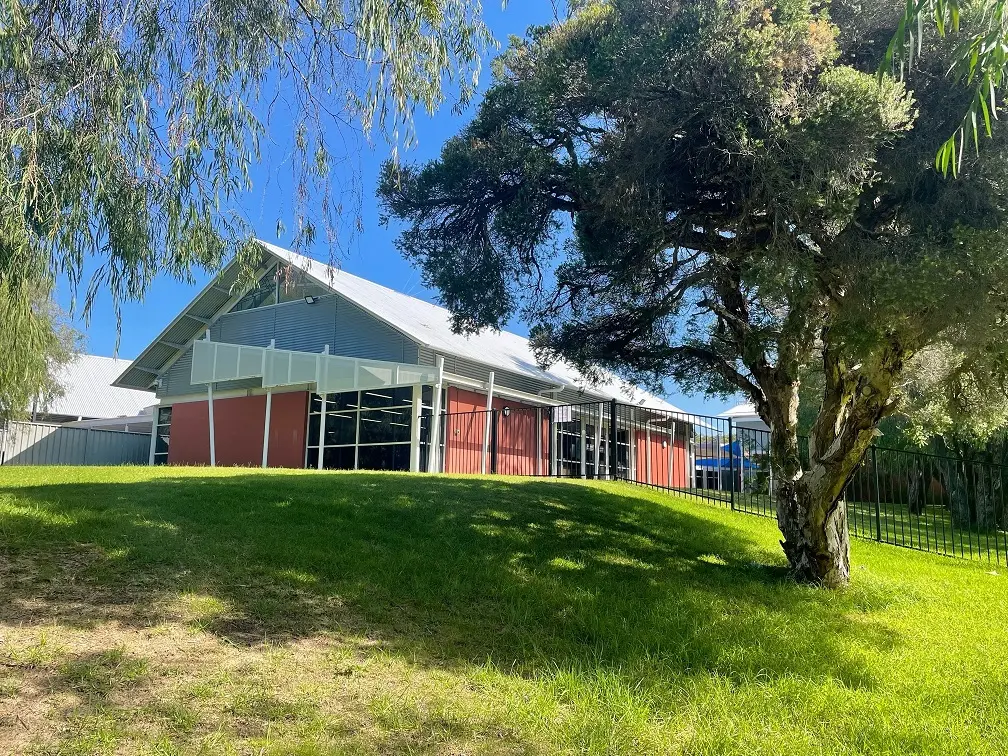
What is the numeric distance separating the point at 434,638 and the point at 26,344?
933cm

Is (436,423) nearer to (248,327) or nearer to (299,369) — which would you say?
(299,369)

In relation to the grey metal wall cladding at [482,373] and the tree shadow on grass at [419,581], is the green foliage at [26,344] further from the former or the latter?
the grey metal wall cladding at [482,373]

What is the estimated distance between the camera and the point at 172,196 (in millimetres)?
6109

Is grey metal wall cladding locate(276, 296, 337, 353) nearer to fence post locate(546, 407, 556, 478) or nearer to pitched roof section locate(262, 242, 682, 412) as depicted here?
pitched roof section locate(262, 242, 682, 412)

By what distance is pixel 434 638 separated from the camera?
570 cm

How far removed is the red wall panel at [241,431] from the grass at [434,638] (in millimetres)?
10989

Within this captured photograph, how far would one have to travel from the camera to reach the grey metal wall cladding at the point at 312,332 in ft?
64.3

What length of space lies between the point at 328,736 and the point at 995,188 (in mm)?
7003

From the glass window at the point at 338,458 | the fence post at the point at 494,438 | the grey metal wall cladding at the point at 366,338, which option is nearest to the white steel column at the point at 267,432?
the glass window at the point at 338,458

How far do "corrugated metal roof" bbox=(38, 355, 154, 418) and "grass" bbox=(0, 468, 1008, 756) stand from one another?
2896 centimetres

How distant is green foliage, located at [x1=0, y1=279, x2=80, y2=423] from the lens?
20.8ft

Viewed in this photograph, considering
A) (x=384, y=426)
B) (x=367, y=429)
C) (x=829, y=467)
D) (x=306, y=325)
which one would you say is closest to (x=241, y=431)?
(x=306, y=325)

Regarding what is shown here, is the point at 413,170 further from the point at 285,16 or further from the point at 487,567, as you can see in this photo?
the point at 487,567

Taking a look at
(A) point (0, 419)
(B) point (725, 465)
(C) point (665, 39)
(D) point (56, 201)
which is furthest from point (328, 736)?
(A) point (0, 419)
